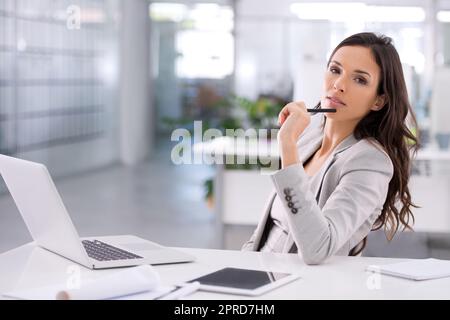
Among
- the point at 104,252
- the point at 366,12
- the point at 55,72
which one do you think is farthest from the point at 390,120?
the point at 366,12

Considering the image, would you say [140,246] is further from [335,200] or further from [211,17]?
[211,17]

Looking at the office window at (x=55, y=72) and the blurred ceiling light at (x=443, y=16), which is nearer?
the office window at (x=55, y=72)

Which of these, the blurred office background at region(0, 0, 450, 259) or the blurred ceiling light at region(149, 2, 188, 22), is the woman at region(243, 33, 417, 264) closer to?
the blurred office background at region(0, 0, 450, 259)

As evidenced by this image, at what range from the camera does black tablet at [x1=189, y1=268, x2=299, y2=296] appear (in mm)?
1908

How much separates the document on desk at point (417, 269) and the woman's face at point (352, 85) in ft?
1.76

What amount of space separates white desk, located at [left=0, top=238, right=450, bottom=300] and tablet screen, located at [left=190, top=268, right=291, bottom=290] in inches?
2.0

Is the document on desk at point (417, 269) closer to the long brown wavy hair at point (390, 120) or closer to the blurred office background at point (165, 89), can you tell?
the long brown wavy hair at point (390, 120)

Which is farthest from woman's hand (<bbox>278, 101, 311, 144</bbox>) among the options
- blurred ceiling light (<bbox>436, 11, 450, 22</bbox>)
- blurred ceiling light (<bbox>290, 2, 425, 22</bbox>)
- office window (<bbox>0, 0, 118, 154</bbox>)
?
blurred ceiling light (<bbox>436, 11, 450, 22</bbox>)

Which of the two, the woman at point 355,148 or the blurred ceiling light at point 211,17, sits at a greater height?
the blurred ceiling light at point 211,17

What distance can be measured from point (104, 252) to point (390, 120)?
3.21 ft

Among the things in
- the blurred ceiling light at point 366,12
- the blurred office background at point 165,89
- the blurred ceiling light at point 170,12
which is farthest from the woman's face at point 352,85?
the blurred ceiling light at point 170,12

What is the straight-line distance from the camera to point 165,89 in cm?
1451

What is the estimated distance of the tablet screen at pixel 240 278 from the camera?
1.96 metres
